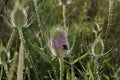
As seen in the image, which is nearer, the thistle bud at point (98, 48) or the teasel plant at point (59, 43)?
→ the teasel plant at point (59, 43)

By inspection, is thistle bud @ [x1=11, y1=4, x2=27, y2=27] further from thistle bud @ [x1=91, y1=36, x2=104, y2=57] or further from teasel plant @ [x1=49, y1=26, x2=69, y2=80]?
thistle bud @ [x1=91, y1=36, x2=104, y2=57]

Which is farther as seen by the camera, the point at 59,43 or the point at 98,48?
the point at 98,48

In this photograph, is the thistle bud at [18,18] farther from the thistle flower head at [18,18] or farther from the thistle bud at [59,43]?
the thistle bud at [59,43]

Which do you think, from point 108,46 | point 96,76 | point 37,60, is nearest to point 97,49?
point 96,76

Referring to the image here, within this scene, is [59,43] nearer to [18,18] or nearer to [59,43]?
[59,43]

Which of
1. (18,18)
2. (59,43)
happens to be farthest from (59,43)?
(18,18)

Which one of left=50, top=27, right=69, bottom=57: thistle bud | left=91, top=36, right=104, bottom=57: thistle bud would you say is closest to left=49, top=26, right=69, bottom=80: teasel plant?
left=50, top=27, right=69, bottom=57: thistle bud

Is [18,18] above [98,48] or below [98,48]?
above

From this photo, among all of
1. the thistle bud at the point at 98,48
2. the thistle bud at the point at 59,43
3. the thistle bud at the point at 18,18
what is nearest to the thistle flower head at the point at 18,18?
the thistle bud at the point at 18,18

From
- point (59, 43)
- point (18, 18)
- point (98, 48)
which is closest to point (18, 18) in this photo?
point (18, 18)

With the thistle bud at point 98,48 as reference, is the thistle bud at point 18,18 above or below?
above

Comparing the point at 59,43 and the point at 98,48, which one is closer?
the point at 59,43

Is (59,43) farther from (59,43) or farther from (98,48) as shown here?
(98,48)

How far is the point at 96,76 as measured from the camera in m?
1.08
